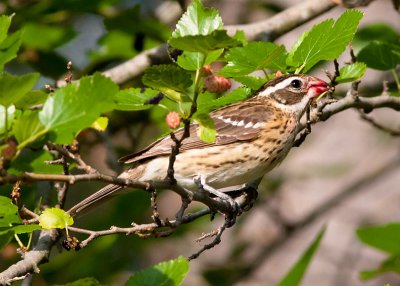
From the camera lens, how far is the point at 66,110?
3.07 meters

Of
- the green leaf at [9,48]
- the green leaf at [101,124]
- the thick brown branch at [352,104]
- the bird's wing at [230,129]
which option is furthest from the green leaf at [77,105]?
the bird's wing at [230,129]

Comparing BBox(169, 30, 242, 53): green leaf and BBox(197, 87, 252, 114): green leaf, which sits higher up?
BBox(169, 30, 242, 53): green leaf

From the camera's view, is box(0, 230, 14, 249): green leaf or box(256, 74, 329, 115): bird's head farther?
box(256, 74, 329, 115): bird's head

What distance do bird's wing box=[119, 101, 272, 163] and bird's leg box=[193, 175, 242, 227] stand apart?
0.28m

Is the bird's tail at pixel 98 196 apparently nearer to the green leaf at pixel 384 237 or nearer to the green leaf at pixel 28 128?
the green leaf at pixel 384 237

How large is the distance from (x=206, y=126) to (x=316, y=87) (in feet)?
5.98

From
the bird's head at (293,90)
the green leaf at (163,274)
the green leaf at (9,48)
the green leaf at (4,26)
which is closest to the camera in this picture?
the green leaf at (9,48)

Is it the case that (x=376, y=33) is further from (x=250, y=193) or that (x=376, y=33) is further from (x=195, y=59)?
(x=195, y=59)

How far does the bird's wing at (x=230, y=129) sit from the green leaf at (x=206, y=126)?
180 centimetres

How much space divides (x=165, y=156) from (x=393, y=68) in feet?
4.63

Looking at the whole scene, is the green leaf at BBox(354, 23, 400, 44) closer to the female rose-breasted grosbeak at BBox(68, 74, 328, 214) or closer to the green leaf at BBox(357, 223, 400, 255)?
the female rose-breasted grosbeak at BBox(68, 74, 328, 214)

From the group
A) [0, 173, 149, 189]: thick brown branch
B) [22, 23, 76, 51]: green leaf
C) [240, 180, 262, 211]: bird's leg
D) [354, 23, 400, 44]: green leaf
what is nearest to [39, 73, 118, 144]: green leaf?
[0, 173, 149, 189]: thick brown branch

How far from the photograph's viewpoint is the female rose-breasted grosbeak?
5.22m

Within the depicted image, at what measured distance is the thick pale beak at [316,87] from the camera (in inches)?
198
